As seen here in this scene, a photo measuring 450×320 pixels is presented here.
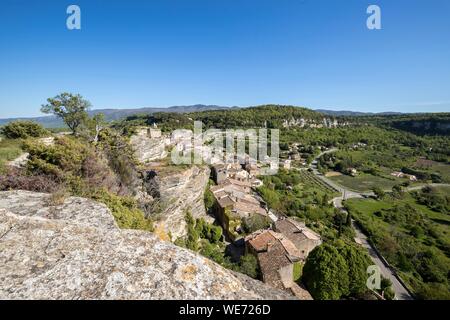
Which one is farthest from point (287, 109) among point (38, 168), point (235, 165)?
point (38, 168)

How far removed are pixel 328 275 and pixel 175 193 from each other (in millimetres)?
12909

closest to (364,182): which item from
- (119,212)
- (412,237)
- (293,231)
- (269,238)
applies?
(412,237)

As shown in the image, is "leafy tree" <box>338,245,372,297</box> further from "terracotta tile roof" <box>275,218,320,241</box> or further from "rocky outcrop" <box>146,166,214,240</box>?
"rocky outcrop" <box>146,166,214,240</box>

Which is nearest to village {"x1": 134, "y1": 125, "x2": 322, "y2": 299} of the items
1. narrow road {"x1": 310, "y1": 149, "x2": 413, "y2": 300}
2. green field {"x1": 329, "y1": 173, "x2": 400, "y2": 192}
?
narrow road {"x1": 310, "y1": 149, "x2": 413, "y2": 300}

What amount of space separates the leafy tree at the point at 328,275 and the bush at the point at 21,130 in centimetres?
2138

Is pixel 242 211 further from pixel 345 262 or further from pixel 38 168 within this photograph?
pixel 38 168

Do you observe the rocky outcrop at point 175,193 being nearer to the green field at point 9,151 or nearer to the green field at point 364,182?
the green field at point 9,151

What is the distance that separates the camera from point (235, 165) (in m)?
54.3

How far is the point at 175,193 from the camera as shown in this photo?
19.6m

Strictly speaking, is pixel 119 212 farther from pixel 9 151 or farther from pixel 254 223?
pixel 254 223

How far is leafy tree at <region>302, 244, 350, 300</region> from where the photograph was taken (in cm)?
1691

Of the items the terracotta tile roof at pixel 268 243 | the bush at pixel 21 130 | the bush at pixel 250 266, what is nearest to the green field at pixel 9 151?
the bush at pixel 21 130

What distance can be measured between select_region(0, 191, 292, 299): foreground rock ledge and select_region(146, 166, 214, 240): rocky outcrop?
12.5 meters
